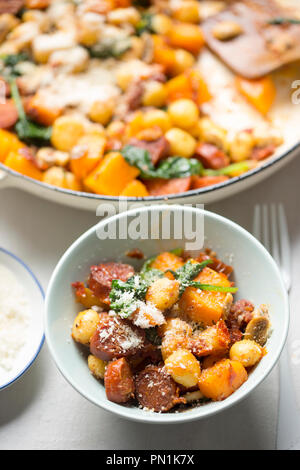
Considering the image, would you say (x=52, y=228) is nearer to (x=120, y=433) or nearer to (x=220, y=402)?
(x=120, y=433)

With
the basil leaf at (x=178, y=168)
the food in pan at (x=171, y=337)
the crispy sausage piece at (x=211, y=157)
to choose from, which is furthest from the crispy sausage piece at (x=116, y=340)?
the crispy sausage piece at (x=211, y=157)

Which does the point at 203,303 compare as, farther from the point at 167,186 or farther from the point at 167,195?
the point at 167,186

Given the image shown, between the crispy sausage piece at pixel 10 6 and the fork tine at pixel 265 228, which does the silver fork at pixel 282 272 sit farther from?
the crispy sausage piece at pixel 10 6

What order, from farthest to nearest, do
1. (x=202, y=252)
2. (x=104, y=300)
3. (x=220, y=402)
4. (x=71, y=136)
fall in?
(x=71, y=136) < (x=202, y=252) < (x=104, y=300) < (x=220, y=402)

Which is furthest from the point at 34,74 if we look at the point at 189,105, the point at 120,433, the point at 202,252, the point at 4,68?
the point at 120,433

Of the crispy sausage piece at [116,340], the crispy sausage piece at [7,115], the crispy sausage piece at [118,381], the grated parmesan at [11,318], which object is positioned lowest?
the grated parmesan at [11,318]

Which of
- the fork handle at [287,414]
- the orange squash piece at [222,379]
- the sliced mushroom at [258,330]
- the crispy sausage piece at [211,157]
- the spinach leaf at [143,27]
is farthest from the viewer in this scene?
the spinach leaf at [143,27]

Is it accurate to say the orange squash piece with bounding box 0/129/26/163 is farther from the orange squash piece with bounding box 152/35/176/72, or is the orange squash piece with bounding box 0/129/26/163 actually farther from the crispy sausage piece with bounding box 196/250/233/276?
the crispy sausage piece with bounding box 196/250/233/276

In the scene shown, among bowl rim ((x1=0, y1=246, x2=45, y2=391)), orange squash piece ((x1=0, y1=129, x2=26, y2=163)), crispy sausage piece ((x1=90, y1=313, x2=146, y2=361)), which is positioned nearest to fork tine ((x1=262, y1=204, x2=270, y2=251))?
crispy sausage piece ((x1=90, y1=313, x2=146, y2=361))
